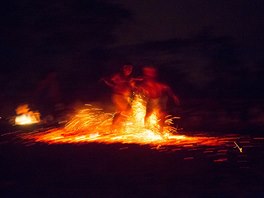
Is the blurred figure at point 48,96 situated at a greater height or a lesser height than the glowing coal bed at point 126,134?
greater

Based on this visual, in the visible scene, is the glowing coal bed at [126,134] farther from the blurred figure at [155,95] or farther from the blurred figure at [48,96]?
the blurred figure at [48,96]

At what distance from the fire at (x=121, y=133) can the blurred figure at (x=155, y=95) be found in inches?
5.1

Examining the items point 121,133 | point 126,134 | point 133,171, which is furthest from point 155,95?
point 133,171

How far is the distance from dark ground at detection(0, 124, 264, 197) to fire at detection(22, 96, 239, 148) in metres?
0.60

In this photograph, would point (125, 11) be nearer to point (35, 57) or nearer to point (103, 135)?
point (35, 57)

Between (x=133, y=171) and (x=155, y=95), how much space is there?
3642 mm

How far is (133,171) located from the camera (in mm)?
7008

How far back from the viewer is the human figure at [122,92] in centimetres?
1102

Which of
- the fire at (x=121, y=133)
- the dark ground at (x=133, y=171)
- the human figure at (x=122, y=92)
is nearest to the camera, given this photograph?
the dark ground at (x=133, y=171)

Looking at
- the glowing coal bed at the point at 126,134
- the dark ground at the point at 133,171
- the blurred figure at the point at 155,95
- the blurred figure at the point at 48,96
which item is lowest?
the dark ground at the point at 133,171

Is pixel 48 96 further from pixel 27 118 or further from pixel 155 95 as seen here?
pixel 155 95

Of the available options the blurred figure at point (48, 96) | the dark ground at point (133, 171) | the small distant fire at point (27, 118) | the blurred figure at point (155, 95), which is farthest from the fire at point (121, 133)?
the blurred figure at point (48, 96)

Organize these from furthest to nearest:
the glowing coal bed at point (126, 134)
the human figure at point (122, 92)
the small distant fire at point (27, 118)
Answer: the small distant fire at point (27, 118) → the human figure at point (122, 92) → the glowing coal bed at point (126, 134)

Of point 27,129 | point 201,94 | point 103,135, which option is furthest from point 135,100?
point 201,94
